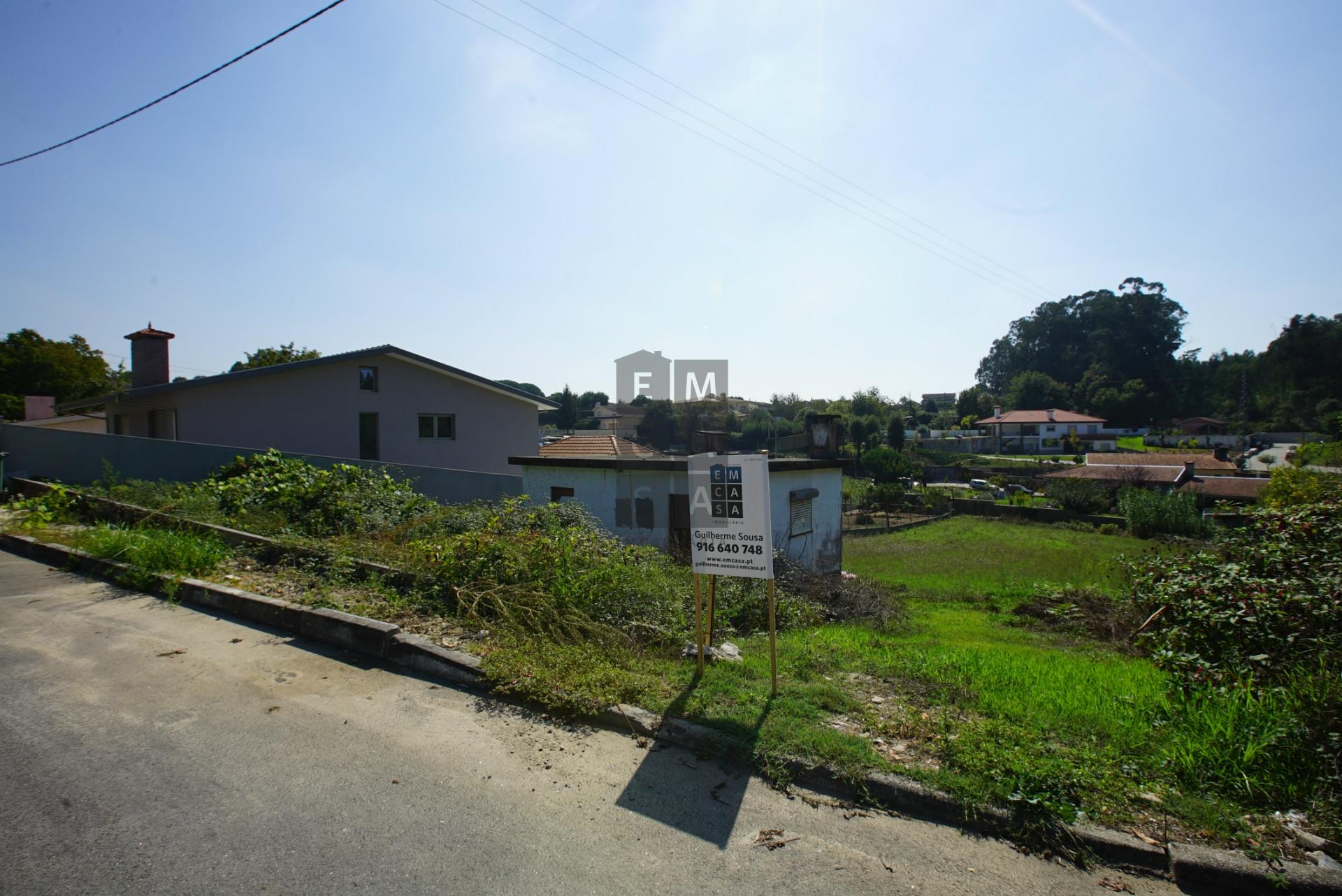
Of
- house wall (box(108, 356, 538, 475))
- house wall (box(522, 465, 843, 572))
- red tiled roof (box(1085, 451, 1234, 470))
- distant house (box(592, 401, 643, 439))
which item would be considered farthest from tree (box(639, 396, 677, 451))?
red tiled roof (box(1085, 451, 1234, 470))

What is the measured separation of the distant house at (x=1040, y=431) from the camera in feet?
265

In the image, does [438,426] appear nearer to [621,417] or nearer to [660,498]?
[660,498]

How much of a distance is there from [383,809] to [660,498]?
915cm

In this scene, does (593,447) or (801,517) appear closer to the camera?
(801,517)

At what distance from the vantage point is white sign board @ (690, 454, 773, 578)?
506 centimetres

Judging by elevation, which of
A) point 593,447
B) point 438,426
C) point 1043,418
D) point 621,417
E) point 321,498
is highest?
point 1043,418

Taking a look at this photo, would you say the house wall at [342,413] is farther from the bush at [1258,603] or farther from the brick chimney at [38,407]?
the bush at [1258,603]

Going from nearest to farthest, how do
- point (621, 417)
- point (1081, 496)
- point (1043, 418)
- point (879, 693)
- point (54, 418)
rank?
point (879, 693) → point (54, 418) → point (1081, 496) → point (621, 417) → point (1043, 418)

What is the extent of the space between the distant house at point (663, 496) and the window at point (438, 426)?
8979 mm

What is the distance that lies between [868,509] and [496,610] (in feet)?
118

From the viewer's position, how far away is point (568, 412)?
258 feet

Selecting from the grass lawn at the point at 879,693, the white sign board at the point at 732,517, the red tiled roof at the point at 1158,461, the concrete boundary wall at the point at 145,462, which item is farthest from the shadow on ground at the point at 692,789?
the red tiled roof at the point at 1158,461

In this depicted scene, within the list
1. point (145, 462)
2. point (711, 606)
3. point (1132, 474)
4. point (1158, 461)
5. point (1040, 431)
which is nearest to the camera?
point (711, 606)

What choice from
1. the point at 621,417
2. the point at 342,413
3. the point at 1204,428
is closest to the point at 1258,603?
the point at 342,413
